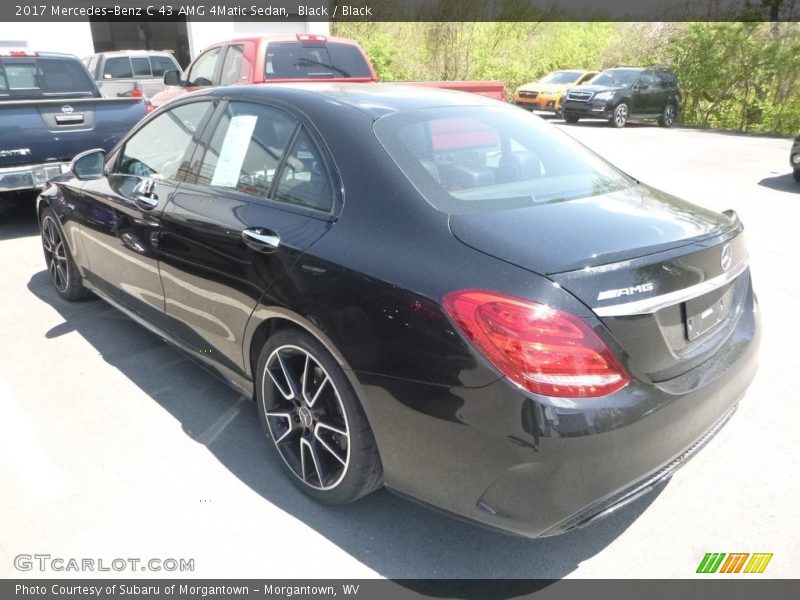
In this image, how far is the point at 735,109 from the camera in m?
18.9

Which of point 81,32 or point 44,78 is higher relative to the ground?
point 81,32

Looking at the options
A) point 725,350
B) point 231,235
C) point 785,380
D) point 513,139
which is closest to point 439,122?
point 513,139

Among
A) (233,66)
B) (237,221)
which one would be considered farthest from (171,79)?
Result: (237,221)

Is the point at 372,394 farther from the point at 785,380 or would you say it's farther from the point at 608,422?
the point at 785,380

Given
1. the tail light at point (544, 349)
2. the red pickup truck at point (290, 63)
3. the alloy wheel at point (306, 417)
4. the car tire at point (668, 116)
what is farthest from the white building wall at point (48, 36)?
the tail light at point (544, 349)

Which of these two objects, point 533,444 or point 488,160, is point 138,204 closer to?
point 488,160

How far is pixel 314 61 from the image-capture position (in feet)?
28.8

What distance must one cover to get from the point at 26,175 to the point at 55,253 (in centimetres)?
218

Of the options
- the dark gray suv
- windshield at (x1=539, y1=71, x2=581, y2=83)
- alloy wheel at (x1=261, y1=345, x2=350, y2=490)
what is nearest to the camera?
alloy wheel at (x1=261, y1=345, x2=350, y2=490)

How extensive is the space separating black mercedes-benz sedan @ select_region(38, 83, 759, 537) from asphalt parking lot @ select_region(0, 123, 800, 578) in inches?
9.7

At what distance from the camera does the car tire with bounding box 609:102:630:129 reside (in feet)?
61.4

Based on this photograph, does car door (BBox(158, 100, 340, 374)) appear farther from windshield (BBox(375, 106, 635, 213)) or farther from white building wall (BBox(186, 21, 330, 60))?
white building wall (BBox(186, 21, 330, 60))

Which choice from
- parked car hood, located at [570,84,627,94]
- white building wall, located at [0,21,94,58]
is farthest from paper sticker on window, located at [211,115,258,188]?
white building wall, located at [0,21,94,58]

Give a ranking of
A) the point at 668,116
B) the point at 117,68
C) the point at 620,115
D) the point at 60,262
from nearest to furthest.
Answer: the point at 60,262
the point at 117,68
the point at 620,115
the point at 668,116
